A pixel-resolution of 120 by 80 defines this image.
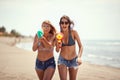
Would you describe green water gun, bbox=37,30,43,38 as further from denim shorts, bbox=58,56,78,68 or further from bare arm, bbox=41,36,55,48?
denim shorts, bbox=58,56,78,68

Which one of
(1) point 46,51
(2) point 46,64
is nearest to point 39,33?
(1) point 46,51

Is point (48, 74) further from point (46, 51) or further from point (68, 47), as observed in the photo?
point (68, 47)

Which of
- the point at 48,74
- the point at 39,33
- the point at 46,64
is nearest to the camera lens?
the point at 39,33

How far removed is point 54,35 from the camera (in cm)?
450

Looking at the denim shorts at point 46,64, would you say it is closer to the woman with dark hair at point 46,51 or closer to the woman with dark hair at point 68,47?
the woman with dark hair at point 46,51

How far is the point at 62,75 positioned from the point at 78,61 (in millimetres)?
343

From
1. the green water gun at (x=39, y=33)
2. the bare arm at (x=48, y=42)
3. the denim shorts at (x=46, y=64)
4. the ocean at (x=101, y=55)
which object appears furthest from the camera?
the ocean at (x=101, y=55)

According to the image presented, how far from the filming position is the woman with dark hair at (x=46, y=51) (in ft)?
14.5

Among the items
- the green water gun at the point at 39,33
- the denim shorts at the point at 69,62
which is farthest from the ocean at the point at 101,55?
the green water gun at the point at 39,33

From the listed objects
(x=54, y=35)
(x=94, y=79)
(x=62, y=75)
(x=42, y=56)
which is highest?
(x=54, y=35)

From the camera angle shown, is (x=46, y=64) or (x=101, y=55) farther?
(x=101, y=55)

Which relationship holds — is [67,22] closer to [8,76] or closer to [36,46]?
[36,46]

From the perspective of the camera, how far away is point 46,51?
14.8ft

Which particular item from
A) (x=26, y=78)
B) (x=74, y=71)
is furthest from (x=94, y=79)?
(x=74, y=71)
